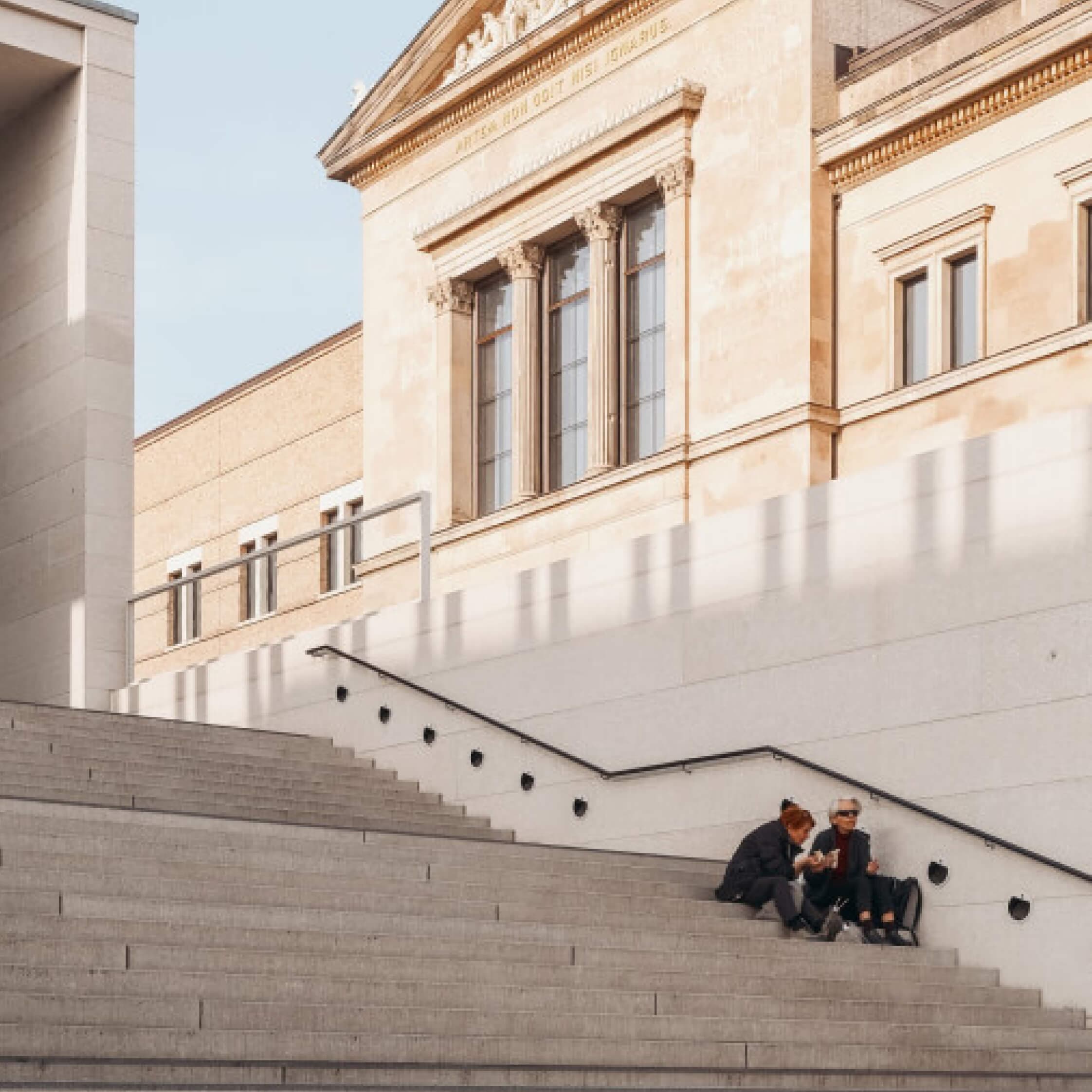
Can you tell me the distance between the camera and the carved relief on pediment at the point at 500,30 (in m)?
36.3

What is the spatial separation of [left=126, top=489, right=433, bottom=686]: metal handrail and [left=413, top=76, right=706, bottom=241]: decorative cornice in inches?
454

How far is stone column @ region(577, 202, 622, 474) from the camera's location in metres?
34.2

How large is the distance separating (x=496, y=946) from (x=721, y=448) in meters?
19.8

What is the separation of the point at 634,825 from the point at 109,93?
10.3 m

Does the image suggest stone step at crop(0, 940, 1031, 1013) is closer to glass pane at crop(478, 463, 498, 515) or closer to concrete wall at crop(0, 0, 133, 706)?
concrete wall at crop(0, 0, 133, 706)

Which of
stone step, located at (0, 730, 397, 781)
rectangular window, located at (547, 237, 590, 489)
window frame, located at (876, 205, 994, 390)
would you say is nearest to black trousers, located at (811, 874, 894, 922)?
stone step, located at (0, 730, 397, 781)

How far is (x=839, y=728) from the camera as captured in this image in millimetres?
15984

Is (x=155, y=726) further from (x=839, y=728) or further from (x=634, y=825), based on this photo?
(x=839, y=728)

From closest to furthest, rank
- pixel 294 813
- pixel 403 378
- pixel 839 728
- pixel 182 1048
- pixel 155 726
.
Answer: pixel 182 1048, pixel 839 728, pixel 294 813, pixel 155 726, pixel 403 378

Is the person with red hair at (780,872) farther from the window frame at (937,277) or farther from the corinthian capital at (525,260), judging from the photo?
the corinthian capital at (525,260)

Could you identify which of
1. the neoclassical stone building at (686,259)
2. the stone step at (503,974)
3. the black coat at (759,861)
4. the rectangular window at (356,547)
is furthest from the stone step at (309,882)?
the rectangular window at (356,547)

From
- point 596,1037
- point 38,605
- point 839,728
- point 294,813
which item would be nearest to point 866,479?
point 839,728

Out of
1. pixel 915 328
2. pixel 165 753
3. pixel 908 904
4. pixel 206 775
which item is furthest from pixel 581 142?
pixel 908 904

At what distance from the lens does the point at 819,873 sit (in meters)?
14.8
